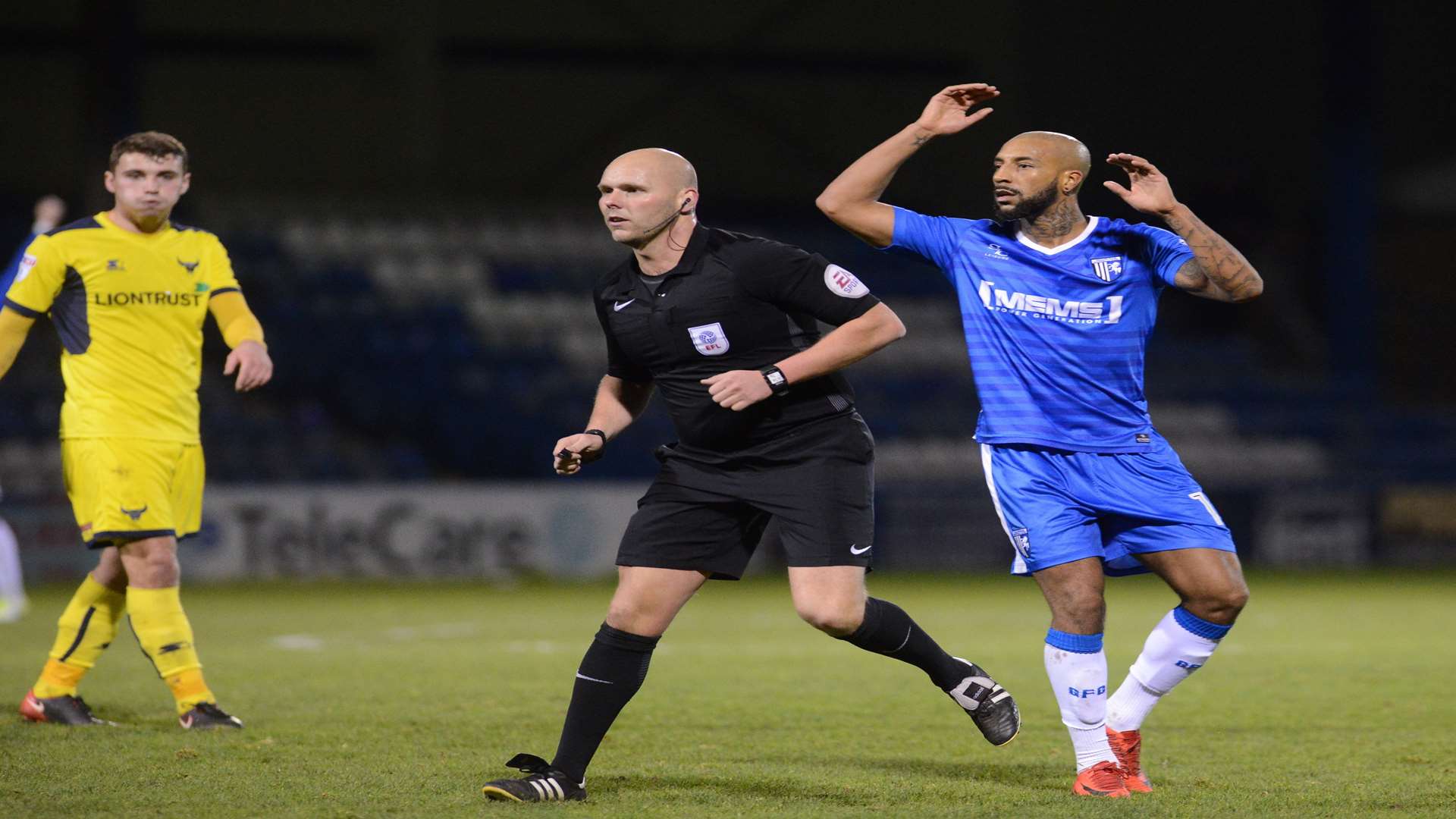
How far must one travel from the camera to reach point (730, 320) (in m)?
5.48

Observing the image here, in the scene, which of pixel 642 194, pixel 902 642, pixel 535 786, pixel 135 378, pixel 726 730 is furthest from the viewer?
pixel 726 730

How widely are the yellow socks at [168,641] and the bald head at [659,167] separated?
2.71 metres

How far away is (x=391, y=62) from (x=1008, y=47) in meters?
9.78

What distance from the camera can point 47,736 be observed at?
6543mm

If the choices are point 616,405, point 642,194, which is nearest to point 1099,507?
point 616,405

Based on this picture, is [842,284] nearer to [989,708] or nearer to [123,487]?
[989,708]

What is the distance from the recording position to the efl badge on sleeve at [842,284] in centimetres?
541

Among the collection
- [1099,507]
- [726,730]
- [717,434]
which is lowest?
[726,730]

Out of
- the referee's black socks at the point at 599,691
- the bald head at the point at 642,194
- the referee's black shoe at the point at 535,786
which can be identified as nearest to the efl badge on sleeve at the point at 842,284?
the bald head at the point at 642,194

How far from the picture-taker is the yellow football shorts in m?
6.73

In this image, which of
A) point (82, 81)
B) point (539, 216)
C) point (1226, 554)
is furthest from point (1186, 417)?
point (1226, 554)

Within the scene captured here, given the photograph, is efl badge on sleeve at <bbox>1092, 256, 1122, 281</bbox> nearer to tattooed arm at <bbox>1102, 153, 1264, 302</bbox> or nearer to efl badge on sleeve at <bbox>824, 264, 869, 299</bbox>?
tattooed arm at <bbox>1102, 153, 1264, 302</bbox>

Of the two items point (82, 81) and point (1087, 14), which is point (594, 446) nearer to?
point (82, 81)

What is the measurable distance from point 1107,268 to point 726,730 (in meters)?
2.53
